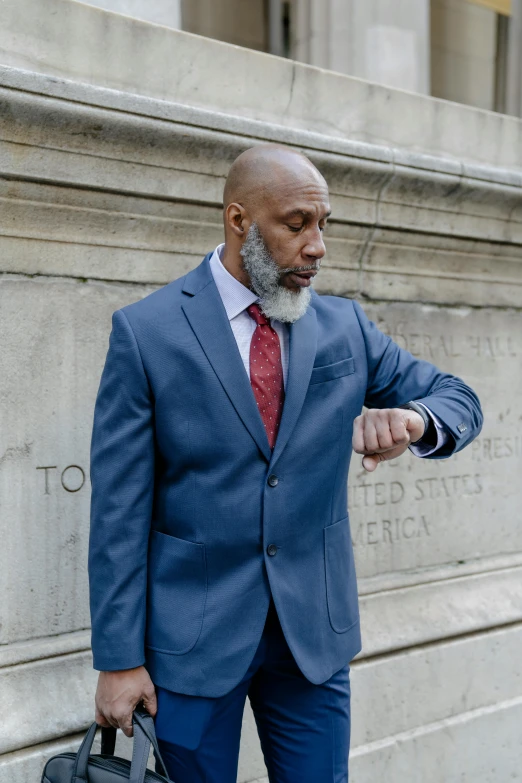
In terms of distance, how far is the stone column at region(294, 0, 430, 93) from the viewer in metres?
5.61

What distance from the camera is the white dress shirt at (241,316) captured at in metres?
2.16

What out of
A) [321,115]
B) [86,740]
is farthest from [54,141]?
[86,740]

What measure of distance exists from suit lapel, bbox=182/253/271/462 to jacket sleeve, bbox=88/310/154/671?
153 millimetres

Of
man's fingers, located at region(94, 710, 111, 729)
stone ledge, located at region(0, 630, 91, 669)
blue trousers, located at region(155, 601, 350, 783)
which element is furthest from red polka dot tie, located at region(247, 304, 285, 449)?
stone ledge, located at region(0, 630, 91, 669)

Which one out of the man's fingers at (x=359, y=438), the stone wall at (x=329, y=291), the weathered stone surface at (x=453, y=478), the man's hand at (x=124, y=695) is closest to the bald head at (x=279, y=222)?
the man's fingers at (x=359, y=438)

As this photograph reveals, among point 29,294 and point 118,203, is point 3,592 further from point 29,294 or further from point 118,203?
point 118,203

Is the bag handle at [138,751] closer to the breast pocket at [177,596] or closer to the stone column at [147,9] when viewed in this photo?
the breast pocket at [177,596]

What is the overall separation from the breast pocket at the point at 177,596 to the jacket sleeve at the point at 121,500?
44 millimetres

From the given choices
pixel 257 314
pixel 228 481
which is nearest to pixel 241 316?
pixel 257 314

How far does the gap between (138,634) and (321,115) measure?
1994 mm

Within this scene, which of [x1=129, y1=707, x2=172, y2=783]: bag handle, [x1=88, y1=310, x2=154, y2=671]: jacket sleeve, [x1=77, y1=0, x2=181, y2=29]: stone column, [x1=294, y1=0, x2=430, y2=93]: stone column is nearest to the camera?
[x1=129, y1=707, x2=172, y2=783]: bag handle

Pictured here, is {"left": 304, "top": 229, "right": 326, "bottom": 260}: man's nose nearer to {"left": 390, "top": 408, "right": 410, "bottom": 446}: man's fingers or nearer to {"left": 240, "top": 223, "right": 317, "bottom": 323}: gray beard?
{"left": 240, "top": 223, "right": 317, "bottom": 323}: gray beard

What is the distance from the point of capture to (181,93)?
2914mm

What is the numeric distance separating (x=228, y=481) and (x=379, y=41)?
428 cm
